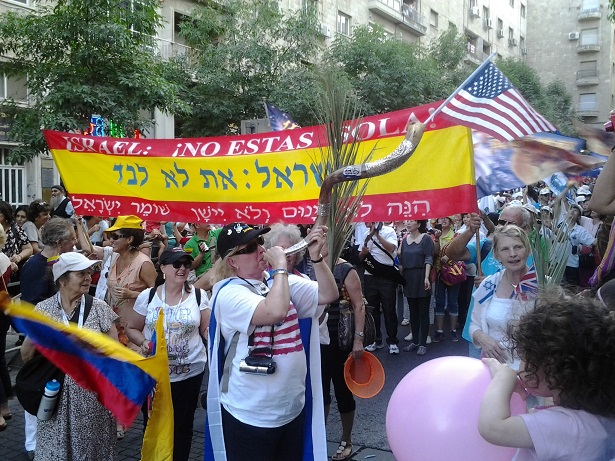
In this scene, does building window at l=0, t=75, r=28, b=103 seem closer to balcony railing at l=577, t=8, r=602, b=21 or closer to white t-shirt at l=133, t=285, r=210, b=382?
white t-shirt at l=133, t=285, r=210, b=382

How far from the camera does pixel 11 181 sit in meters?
19.4

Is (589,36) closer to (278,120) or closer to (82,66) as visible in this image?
(82,66)

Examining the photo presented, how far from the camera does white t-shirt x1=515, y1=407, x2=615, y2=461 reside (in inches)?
72.1

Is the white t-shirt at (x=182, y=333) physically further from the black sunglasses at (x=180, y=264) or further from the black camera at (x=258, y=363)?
the black camera at (x=258, y=363)

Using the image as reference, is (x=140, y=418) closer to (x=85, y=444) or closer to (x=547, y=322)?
(x=85, y=444)

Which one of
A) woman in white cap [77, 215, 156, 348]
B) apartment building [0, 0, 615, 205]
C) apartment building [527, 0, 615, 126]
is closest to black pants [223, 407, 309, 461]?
woman in white cap [77, 215, 156, 348]

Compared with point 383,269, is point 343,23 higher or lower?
higher

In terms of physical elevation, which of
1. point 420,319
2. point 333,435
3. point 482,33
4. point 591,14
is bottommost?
point 333,435

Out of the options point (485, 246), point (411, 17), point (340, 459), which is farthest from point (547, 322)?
point (411, 17)

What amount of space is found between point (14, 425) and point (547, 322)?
4.89m

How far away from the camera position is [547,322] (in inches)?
73.8

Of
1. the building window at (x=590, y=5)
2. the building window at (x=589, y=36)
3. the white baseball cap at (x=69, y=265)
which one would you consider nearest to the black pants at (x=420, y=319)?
the white baseball cap at (x=69, y=265)

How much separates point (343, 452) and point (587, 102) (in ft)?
191

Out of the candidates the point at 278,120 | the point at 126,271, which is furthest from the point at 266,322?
the point at 278,120
